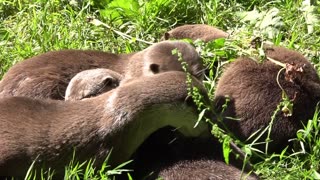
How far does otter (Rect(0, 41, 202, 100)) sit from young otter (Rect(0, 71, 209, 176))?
64 centimetres

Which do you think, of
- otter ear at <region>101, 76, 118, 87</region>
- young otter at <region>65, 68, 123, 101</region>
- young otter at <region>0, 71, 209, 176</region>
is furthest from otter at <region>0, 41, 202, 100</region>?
young otter at <region>0, 71, 209, 176</region>

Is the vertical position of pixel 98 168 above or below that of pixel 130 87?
below

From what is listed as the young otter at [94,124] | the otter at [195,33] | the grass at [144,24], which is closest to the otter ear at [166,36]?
the otter at [195,33]

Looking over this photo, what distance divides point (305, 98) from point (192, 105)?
2.82 feet

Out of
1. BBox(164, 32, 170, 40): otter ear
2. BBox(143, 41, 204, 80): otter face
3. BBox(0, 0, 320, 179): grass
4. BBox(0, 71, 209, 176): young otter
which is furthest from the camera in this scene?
BBox(164, 32, 170, 40): otter ear

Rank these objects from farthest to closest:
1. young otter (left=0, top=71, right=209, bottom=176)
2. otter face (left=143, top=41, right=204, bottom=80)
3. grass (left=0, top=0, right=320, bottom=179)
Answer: grass (left=0, top=0, right=320, bottom=179) → otter face (left=143, top=41, right=204, bottom=80) → young otter (left=0, top=71, right=209, bottom=176)

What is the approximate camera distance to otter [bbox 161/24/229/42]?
19.6ft

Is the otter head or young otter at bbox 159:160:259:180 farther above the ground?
the otter head

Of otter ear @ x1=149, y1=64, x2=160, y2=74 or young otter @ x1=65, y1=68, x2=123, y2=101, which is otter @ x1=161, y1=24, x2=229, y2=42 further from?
young otter @ x1=65, y1=68, x2=123, y2=101

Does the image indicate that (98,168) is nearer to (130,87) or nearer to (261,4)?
(130,87)

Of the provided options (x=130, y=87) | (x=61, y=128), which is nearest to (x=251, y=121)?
(x=130, y=87)

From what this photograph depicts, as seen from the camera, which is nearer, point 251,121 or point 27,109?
point 27,109

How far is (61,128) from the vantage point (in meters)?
4.38

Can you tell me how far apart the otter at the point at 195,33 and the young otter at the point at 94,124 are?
1.48 m
